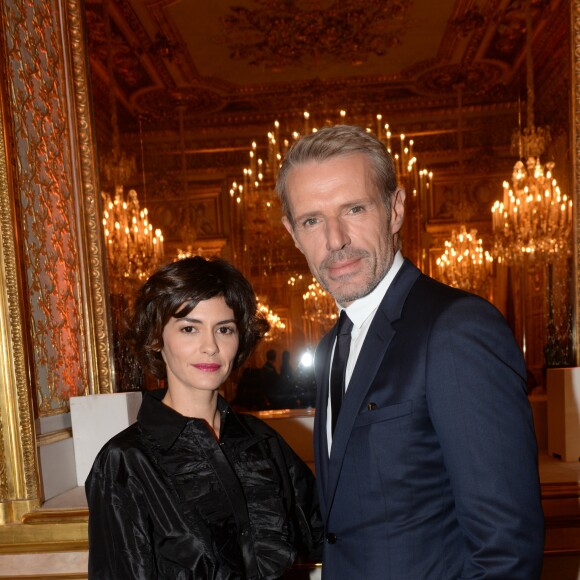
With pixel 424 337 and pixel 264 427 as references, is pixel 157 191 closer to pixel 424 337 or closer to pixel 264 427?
pixel 264 427

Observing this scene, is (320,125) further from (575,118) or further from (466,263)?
(575,118)

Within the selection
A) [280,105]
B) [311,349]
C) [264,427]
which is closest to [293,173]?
[264,427]

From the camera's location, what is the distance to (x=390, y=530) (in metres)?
1.35

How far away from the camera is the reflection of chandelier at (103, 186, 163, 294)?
572 cm

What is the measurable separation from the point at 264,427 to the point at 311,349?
8322 mm

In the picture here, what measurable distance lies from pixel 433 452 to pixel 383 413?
14cm

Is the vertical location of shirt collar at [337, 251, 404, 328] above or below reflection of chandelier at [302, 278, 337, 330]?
above

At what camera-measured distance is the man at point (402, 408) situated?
3.92 ft

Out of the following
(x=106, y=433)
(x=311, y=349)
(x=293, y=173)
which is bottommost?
(x=311, y=349)

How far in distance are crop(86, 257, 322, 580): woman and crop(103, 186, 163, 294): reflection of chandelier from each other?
12.7 ft

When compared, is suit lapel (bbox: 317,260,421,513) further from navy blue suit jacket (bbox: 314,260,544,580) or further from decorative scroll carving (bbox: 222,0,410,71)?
decorative scroll carving (bbox: 222,0,410,71)

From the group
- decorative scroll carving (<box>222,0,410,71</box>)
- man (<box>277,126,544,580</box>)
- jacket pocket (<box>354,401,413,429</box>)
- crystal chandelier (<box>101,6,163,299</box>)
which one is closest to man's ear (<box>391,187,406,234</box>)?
man (<box>277,126,544,580</box>)

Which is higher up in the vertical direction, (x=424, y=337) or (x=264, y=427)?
(x=424, y=337)

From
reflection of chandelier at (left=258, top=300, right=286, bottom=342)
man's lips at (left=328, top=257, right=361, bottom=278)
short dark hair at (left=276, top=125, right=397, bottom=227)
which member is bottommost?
reflection of chandelier at (left=258, top=300, right=286, bottom=342)
